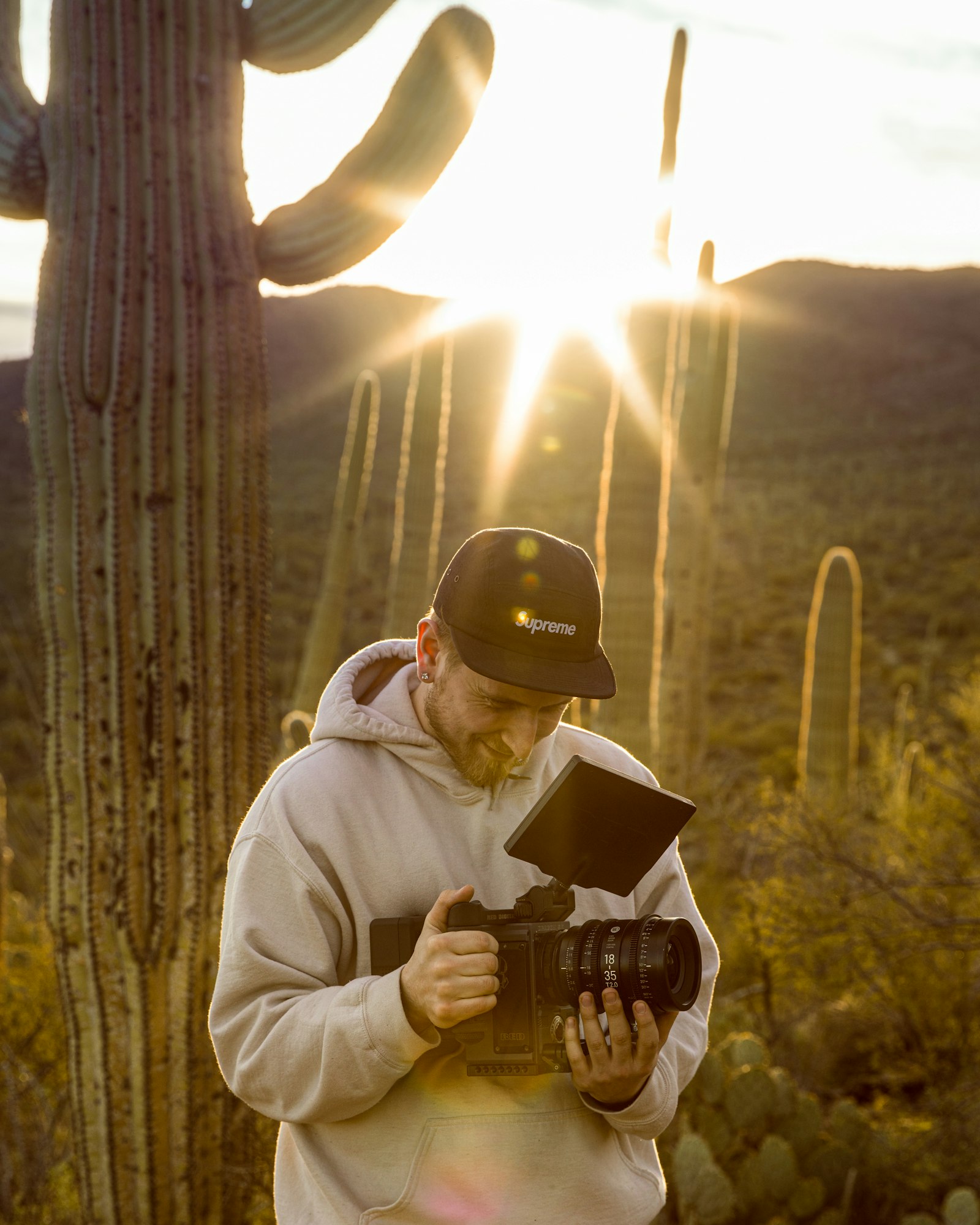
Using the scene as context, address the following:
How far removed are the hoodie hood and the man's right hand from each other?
0.34 meters

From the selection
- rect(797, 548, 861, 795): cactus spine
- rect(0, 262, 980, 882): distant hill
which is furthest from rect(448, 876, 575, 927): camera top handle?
rect(797, 548, 861, 795): cactus spine

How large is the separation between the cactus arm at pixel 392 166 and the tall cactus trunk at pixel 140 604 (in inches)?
13.7

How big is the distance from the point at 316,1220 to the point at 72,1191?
3.99m

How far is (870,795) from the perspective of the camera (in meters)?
10.4

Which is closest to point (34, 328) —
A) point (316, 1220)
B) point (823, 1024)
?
point (316, 1220)

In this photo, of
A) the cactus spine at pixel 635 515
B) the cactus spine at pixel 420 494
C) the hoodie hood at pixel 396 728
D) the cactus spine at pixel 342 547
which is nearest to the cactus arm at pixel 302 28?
the hoodie hood at pixel 396 728

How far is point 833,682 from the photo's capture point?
1130cm

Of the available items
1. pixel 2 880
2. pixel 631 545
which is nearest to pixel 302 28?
pixel 631 545

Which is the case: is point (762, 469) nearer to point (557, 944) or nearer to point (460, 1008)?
point (557, 944)

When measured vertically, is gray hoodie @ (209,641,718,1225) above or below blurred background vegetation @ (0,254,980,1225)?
above

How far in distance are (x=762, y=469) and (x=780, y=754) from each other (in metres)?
23.7

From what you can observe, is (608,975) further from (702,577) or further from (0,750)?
(0,750)

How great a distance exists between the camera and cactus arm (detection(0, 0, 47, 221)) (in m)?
3.96

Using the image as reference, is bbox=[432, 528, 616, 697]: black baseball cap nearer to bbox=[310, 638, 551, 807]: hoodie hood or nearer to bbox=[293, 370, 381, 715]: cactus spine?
bbox=[310, 638, 551, 807]: hoodie hood
